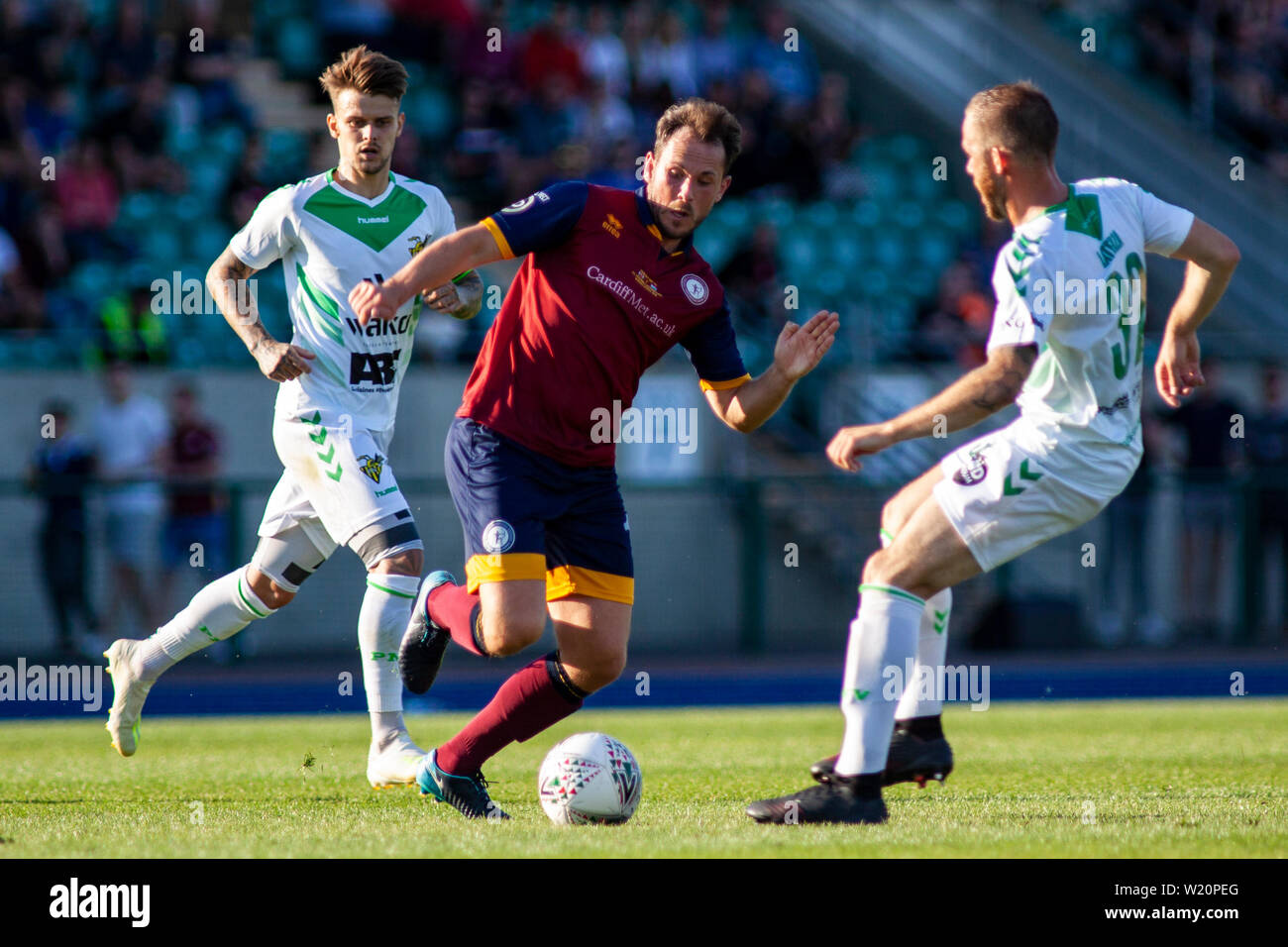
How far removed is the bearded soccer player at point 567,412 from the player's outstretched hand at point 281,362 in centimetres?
77

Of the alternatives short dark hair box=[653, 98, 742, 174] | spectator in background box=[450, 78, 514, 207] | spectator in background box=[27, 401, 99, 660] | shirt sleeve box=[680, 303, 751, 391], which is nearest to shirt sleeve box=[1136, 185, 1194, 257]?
short dark hair box=[653, 98, 742, 174]

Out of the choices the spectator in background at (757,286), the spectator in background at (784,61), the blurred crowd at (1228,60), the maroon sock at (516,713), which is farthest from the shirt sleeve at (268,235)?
the blurred crowd at (1228,60)

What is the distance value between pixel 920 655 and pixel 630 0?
16.4 meters

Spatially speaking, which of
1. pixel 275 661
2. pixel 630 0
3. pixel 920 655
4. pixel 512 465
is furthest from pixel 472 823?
pixel 630 0

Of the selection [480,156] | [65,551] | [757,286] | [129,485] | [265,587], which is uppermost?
[480,156]

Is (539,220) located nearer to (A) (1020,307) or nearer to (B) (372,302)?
(B) (372,302)

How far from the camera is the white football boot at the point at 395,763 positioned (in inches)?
249

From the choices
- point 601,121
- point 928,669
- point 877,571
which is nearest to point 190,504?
point 601,121

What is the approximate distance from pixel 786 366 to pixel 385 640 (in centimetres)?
204

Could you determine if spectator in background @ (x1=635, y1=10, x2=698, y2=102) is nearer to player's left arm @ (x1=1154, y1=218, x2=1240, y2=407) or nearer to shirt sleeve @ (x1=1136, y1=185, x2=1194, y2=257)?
player's left arm @ (x1=1154, y1=218, x2=1240, y2=407)

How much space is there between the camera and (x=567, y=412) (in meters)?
5.69

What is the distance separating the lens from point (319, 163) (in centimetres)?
1700

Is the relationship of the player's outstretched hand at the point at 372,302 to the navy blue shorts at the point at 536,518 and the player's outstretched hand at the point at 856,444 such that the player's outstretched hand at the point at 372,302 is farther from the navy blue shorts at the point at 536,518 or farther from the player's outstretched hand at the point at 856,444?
the player's outstretched hand at the point at 856,444

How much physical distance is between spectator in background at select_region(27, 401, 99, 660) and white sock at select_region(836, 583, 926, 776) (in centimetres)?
916
